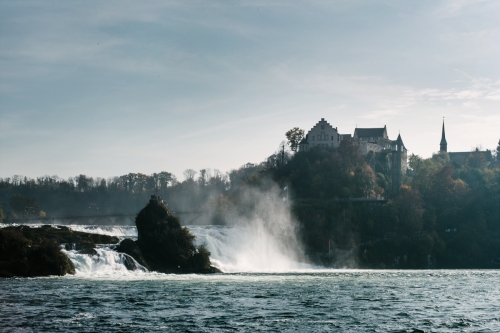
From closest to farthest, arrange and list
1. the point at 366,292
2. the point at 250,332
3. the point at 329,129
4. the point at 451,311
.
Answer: the point at 250,332 → the point at 451,311 → the point at 366,292 → the point at 329,129

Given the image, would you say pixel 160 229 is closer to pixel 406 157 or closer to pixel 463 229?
pixel 463 229

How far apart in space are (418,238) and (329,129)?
4989 cm

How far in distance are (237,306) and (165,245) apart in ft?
120

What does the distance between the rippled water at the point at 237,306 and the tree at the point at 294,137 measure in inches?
4236

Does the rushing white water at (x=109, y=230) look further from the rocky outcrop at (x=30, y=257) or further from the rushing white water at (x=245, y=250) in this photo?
the rocky outcrop at (x=30, y=257)

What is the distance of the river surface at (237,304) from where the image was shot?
129ft

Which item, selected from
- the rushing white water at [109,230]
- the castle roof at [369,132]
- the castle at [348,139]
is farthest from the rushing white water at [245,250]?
the castle roof at [369,132]

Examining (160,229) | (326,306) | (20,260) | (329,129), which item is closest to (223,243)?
(160,229)

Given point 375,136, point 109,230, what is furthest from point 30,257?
point 375,136

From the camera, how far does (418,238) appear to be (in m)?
128

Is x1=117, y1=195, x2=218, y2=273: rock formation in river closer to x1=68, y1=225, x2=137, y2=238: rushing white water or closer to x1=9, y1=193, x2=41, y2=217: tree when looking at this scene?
x1=68, y1=225, x2=137, y2=238: rushing white water

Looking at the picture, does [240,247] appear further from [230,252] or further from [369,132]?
[369,132]

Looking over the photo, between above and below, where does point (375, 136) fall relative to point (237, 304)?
above

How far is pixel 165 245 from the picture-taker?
3241 inches
